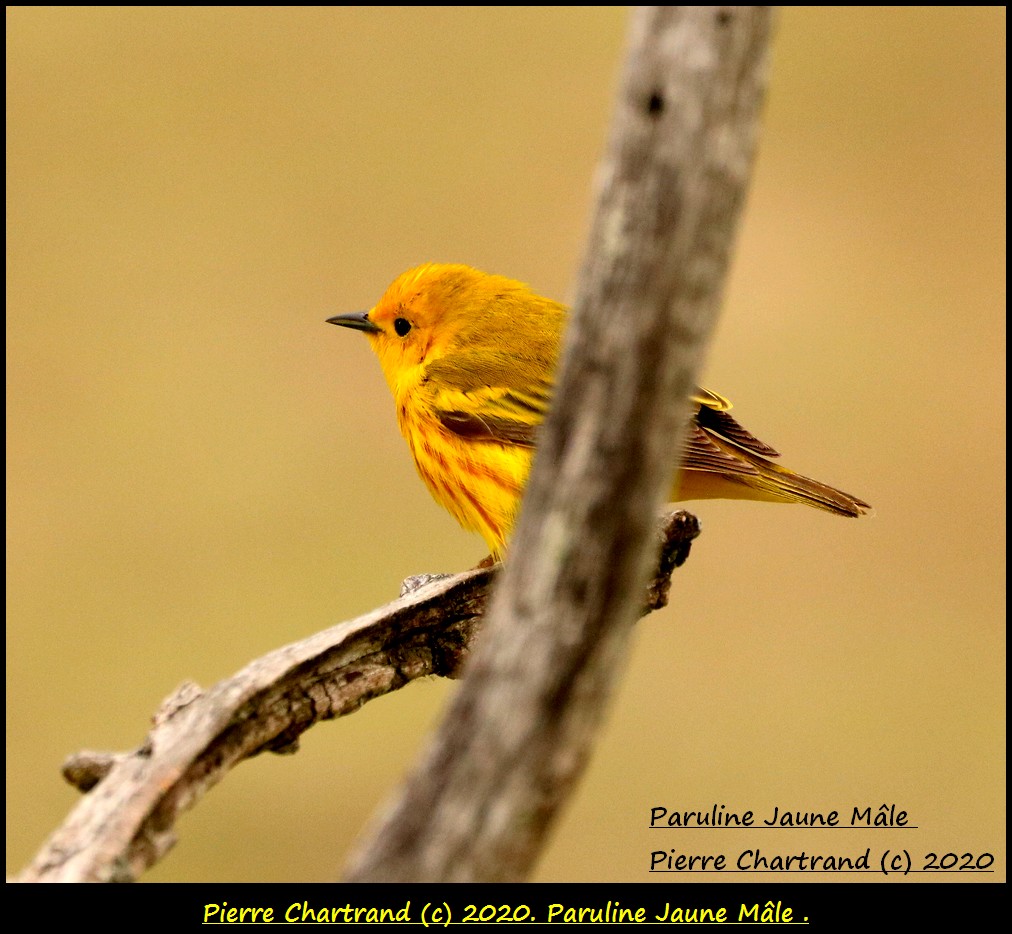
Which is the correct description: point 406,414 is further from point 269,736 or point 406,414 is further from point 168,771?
point 168,771

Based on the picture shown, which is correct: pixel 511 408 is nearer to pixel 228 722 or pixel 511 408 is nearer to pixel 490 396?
pixel 490 396

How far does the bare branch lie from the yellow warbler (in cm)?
72

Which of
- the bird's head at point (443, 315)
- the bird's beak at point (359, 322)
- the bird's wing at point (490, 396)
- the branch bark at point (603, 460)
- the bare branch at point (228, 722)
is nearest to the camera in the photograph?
the branch bark at point (603, 460)

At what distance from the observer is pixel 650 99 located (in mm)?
1125

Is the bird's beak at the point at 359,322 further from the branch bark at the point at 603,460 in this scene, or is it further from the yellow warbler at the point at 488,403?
the branch bark at the point at 603,460

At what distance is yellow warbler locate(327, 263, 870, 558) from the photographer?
3039 millimetres

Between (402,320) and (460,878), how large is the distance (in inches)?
98.1

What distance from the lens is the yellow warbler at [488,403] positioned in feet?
9.97

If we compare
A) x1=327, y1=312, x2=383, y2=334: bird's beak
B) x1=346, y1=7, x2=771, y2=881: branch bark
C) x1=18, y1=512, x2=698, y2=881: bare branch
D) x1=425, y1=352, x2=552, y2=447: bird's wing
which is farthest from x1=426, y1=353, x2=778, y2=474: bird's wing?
x1=346, y1=7, x2=771, y2=881: branch bark

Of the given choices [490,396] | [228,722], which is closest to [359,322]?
[490,396]

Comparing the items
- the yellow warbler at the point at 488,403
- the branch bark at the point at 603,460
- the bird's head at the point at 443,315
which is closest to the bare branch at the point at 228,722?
the branch bark at the point at 603,460

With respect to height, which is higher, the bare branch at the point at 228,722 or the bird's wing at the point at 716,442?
the bird's wing at the point at 716,442

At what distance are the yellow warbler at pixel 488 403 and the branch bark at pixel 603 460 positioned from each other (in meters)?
1.77
